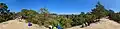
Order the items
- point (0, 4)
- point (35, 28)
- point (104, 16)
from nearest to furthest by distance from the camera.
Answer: point (35, 28)
point (104, 16)
point (0, 4)

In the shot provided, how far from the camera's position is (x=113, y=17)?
109ft

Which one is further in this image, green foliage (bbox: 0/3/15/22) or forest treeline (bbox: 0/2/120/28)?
green foliage (bbox: 0/3/15/22)

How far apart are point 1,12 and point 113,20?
16.0 meters

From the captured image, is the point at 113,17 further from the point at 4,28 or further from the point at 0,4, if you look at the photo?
the point at 0,4

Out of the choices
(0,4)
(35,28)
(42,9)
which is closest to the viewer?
(35,28)

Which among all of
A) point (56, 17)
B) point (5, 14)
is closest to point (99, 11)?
point (56, 17)

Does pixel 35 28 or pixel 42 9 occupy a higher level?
pixel 42 9

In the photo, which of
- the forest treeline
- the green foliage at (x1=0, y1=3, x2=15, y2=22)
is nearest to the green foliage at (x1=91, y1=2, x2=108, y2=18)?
the forest treeline

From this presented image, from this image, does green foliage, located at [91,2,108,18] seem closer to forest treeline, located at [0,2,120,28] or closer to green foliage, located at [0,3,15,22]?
forest treeline, located at [0,2,120,28]

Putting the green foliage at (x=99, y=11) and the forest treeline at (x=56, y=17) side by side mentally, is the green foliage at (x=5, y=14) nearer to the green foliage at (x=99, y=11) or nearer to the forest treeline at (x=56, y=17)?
the forest treeline at (x=56, y=17)

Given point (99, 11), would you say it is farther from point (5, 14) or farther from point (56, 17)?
point (5, 14)

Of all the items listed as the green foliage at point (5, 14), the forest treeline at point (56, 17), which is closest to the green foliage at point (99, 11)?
the forest treeline at point (56, 17)

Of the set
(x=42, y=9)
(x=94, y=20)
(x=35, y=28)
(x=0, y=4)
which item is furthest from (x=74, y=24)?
(x=0, y=4)

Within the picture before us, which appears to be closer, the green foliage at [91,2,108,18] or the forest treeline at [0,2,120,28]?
the forest treeline at [0,2,120,28]
